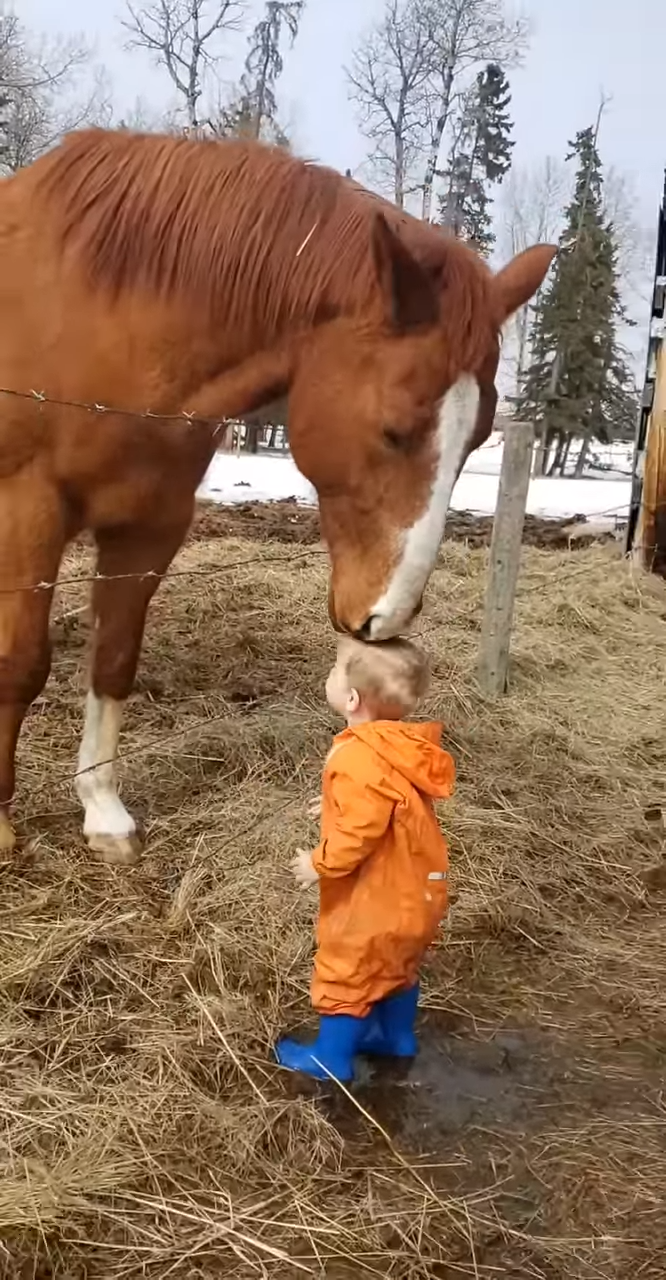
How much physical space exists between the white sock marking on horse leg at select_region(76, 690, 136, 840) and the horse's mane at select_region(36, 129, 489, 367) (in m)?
1.18

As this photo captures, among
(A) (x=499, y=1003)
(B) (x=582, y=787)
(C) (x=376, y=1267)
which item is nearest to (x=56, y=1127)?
(C) (x=376, y=1267)

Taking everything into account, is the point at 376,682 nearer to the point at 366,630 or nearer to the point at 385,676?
the point at 385,676

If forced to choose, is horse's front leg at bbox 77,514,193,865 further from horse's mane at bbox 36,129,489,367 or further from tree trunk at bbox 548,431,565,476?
tree trunk at bbox 548,431,565,476

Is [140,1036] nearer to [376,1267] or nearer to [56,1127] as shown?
[56,1127]

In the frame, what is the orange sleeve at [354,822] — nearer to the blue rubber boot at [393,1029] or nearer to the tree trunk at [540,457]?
the blue rubber boot at [393,1029]

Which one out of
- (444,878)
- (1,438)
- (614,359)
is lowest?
(444,878)

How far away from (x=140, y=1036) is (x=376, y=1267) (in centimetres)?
69

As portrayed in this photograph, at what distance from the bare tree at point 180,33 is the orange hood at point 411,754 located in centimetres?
1635

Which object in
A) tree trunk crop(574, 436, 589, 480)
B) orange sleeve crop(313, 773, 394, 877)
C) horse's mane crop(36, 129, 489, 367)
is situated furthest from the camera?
tree trunk crop(574, 436, 589, 480)

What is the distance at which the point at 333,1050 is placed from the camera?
1969 millimetres

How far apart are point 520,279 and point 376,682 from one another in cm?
102

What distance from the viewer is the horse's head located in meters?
2.07

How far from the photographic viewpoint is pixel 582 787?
12.0 ft

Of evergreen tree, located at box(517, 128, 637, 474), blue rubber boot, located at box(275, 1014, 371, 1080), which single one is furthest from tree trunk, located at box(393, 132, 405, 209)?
blue rubber boot, located at box(275, 1014, 371, 1080)
